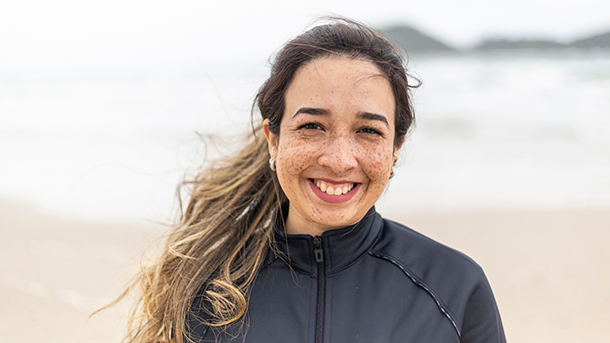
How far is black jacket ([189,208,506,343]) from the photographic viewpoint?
6.70 ft

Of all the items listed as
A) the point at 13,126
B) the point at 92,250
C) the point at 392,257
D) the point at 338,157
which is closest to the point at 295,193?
the point at 338,157

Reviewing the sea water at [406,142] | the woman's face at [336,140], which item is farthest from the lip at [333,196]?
the sea water at [406,142]

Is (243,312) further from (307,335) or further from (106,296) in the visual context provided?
(106,296)

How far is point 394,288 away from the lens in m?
2.15

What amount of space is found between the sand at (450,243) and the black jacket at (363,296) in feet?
8.52

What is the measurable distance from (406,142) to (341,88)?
7299mm

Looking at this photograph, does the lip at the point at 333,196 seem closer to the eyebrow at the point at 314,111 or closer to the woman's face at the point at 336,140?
the woman's face at the point at 336,140

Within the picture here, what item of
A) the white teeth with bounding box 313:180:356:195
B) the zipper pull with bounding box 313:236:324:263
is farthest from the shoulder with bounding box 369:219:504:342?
the white teeth with bounding box 313:180:356:195

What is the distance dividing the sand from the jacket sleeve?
3061 millimetres

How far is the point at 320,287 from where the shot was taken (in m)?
2.14

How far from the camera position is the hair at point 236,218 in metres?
2.21

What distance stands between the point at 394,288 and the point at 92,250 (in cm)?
542

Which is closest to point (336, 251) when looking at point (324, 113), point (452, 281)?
point (452, 281)

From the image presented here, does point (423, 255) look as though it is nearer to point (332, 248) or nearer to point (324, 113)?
point (332, 248)
